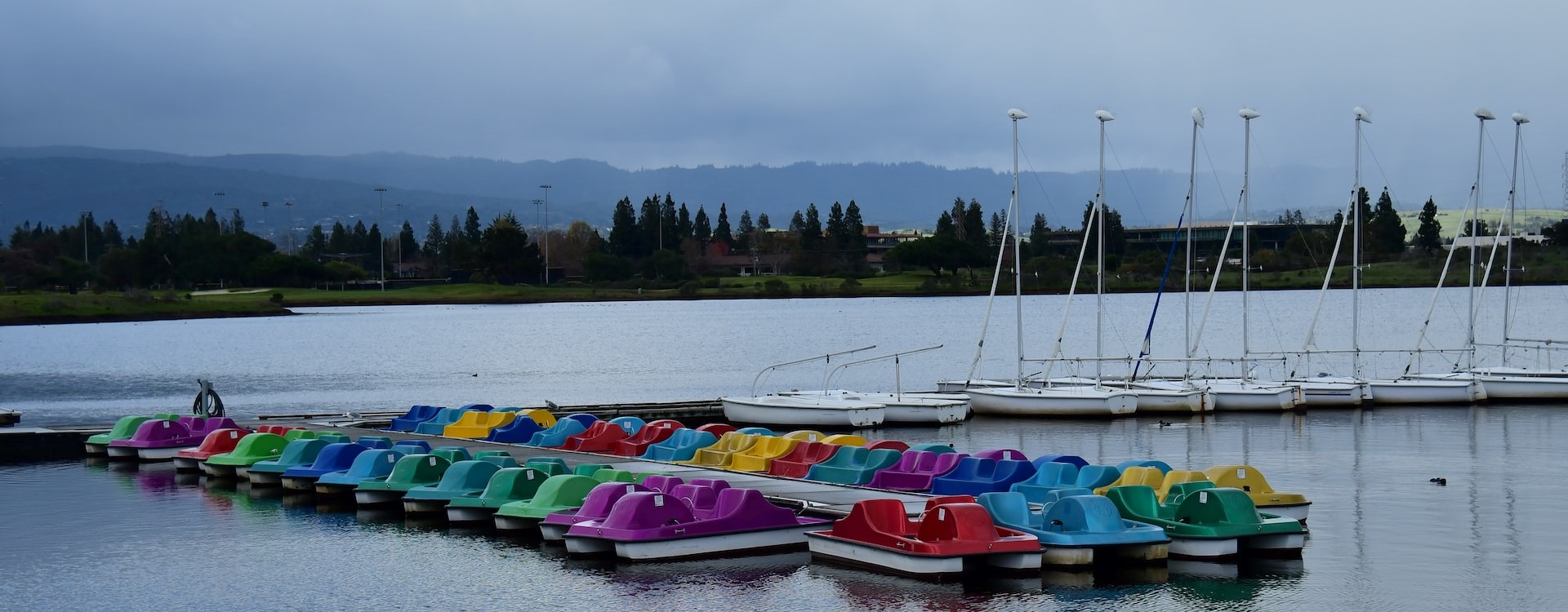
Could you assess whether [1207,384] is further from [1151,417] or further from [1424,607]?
[1424,607]

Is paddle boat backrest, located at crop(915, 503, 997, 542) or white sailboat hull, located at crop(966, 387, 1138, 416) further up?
paddle boat backrest, located at crop(915, 503, 997, 542)

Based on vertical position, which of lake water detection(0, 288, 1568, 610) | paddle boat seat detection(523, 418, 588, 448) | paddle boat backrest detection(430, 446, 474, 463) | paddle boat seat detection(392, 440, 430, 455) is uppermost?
paddle boat backrest detection(430, 446, 474, 463)

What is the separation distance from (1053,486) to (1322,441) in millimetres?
25430

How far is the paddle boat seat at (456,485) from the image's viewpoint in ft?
109

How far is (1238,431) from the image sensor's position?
2235 inches

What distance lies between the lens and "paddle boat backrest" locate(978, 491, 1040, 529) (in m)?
26.9

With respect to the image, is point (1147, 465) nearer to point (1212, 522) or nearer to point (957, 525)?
point (1212, 522)

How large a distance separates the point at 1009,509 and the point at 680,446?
1354 centimetres

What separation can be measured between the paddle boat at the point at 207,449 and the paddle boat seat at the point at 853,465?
16681mm

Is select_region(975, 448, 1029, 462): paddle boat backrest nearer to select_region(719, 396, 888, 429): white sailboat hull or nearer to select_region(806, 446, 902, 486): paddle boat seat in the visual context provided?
select_region(806, 446, 902, 486): paddle boat seat

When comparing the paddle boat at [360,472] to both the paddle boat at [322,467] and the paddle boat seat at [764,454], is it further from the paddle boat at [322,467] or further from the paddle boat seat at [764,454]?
the paddle boat seat at [764,454]

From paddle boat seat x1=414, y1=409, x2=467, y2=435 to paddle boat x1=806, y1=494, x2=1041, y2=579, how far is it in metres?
24.9

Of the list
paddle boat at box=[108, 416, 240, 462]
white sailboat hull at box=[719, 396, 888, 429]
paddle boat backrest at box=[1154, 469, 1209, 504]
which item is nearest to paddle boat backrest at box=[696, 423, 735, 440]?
paddle boat at box=[108, 416, 240, 462]

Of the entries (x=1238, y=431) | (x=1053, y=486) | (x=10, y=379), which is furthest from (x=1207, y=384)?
(x=10, y=379)
